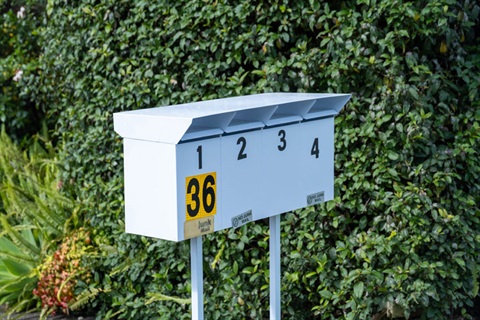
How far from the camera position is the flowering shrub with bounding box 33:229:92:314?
236 inches

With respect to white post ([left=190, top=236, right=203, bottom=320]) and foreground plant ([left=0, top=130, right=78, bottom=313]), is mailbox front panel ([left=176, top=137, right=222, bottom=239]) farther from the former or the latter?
foreground plant ([left=0, top=130, right=78, bottom=313])

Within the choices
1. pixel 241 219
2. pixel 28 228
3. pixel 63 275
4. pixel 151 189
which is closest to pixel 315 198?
pixel 241 219

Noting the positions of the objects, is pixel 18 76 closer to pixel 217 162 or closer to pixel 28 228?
pixel 28 228

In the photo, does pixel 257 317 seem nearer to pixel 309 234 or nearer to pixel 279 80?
pixel 309 234

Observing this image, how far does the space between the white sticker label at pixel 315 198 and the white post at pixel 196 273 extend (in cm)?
83

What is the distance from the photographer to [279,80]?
5348mm

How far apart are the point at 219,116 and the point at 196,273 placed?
68cm

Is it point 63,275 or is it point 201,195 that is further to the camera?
point 63,275

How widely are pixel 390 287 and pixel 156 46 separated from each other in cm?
218

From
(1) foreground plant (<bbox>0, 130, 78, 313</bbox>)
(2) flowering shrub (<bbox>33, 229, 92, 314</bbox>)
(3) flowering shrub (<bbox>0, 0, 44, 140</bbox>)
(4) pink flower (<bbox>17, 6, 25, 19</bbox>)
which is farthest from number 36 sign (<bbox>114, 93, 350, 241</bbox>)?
(4) pink flower (<bbox>17, 6, 25, 19</bbox>)

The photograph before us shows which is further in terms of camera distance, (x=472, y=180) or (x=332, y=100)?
(x=472, y=180)

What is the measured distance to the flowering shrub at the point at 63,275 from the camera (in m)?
6.00

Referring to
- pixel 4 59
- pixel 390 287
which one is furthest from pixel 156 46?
pixel 4 59

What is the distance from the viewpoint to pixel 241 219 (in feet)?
12.7
